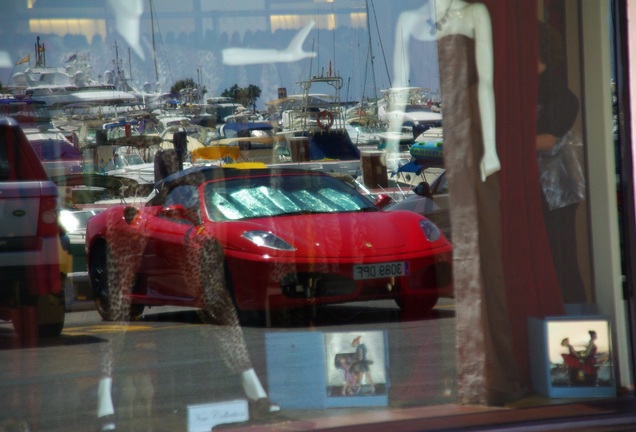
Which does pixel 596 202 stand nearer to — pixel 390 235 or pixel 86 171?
pixel 390 235

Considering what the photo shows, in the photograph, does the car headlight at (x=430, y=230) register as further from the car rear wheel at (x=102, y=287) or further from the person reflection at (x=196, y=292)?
the car rear wheel at (x=102, y=287)

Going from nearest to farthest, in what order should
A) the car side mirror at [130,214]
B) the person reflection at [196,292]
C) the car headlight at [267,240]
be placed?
1. the person reflection at [196,292]
2. the car side mirror at [130,214]
3. the car headlight at [267,240]

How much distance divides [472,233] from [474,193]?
18cm

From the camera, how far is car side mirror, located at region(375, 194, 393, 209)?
14.1 feet

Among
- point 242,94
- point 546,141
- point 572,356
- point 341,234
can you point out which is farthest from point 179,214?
point 572,356

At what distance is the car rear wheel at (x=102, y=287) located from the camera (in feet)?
13.0

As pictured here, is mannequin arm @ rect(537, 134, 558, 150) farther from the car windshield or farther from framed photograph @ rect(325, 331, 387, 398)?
framed photograph @ rect(325, 331, 387, 398)

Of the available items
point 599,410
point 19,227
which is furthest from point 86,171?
point 599,410

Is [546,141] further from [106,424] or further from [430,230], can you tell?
[106,424]

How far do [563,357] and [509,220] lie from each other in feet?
2.18

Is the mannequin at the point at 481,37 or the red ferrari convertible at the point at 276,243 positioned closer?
the mannequin at the point at 481,37

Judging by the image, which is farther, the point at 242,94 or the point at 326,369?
the point at 326,369

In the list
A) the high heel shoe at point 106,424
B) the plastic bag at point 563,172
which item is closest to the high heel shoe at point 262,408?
the high heel shoe at point 106,424

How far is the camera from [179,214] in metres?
4.14
